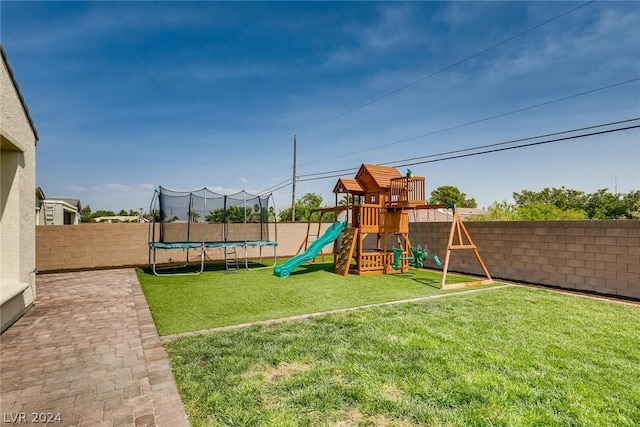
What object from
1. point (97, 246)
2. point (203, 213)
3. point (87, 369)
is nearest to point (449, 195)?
point (203, 213)

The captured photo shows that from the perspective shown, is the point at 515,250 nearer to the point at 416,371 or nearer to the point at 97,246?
the point at 416,371

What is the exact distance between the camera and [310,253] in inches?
341

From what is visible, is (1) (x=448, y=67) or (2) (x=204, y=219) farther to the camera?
(1) (x=448, y=67)

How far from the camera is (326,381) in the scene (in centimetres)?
258

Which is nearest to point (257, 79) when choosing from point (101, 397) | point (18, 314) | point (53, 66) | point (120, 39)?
point (120, 39)

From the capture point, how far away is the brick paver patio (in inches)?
85.0

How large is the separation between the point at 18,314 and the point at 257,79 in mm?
11737

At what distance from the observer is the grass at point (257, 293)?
4.59 meters

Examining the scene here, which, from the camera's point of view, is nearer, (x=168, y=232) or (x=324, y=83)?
(x=168, y=232)

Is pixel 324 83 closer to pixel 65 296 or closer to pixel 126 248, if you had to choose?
pixel 126 248

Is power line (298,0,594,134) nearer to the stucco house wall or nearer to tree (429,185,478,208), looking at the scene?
the stucco house wall

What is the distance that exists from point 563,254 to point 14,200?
10.4 metres

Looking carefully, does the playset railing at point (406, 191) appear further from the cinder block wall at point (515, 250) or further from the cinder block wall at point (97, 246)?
the cinder block wall at point (97, 246)

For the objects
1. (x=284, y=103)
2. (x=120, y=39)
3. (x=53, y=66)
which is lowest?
(x=53, y=66)
